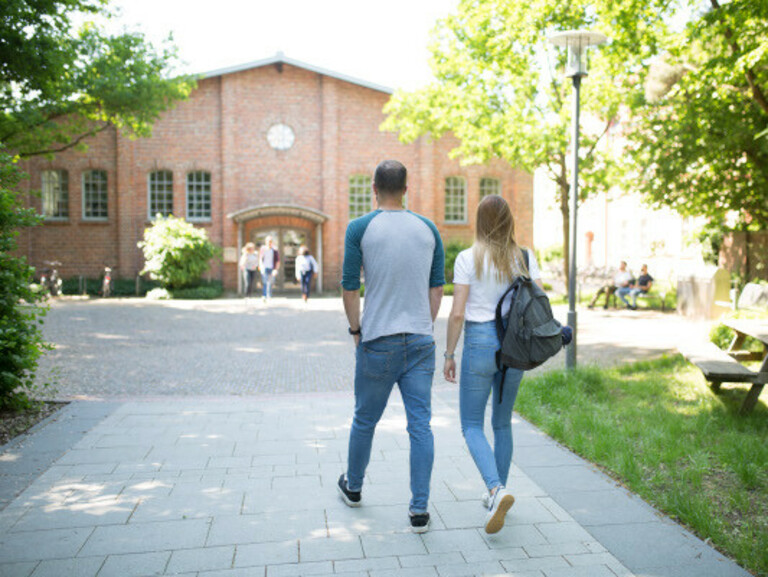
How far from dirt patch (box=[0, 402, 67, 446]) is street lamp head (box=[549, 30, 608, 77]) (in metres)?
7.06

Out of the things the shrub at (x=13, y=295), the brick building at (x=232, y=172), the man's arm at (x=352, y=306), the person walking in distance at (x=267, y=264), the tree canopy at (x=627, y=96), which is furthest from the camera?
the brick building at (x=232, y=172)

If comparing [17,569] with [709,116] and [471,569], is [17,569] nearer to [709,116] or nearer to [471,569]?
[471,569]

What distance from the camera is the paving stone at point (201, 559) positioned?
3303 mm

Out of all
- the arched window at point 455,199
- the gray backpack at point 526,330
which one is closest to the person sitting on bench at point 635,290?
the arched window at point 455,199

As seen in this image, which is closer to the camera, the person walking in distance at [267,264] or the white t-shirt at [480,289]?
the white t-shirt at [480,289]

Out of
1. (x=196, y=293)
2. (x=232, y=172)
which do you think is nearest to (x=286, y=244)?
(x=232, y=172)

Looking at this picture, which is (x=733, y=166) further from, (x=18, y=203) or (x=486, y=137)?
(x=18, y=203)

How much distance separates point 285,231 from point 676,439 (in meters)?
21.5

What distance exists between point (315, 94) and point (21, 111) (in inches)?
496

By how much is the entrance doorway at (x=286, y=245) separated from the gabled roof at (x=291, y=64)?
604 centimetres

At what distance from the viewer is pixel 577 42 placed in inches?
328

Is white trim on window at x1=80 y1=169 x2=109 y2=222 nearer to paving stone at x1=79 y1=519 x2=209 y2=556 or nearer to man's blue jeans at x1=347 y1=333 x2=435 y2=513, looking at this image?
paving stone at x1=79 y1=519 x2=209 y2=556

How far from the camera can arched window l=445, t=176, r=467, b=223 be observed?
27094mm

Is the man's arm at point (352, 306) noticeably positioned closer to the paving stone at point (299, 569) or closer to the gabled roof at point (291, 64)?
the paving stone at point (299, 569)
